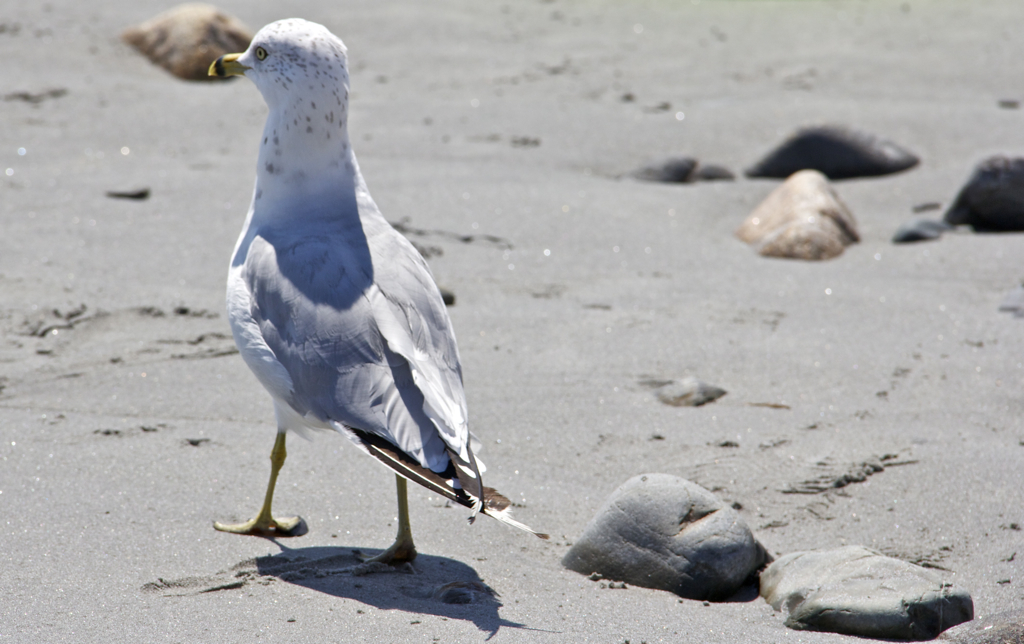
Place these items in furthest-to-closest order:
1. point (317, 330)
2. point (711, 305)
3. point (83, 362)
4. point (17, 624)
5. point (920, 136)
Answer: point (920, 136) → point (711, 305) → point (83, 362) → point (317, 330) → point (17, 624)

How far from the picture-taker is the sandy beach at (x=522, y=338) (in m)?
2.67

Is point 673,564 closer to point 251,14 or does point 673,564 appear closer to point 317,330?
point 317,330

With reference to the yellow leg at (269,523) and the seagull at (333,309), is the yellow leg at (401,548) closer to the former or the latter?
the seagull at (333,309)

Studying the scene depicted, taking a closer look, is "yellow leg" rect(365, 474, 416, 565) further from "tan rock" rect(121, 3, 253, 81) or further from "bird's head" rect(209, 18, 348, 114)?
"tan rock" rect(121, 3, 253, 81)

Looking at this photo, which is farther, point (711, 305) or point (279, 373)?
point (711, 305)

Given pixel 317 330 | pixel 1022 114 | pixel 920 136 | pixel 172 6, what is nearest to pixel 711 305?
pixel 317 330

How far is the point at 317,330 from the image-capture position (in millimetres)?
2748

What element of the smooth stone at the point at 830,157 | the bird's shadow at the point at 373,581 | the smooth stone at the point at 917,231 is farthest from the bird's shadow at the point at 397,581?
the smooth stone at the point at 830,157

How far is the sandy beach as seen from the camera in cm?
267

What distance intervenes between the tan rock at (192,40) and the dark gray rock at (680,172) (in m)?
3.32

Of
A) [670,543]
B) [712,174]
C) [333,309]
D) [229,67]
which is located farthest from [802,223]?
[333,309]

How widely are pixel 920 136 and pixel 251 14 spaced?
547 cm

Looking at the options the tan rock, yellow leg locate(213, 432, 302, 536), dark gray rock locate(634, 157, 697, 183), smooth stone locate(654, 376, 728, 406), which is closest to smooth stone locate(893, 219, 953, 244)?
dark gray rock locate(634, 157, 697, 183)

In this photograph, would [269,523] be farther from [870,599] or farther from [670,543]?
[870,599]
